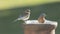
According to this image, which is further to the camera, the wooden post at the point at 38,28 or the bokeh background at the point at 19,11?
the bokeh background at the point at 19,11

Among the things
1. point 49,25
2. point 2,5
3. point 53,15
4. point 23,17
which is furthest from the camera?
point 2,5

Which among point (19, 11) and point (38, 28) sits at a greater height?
point (19, 11)

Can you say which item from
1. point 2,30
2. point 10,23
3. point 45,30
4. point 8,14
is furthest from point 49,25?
point 8,14

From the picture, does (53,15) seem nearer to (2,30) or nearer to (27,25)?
(2,30)

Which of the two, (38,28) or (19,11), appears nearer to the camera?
(38,28)
